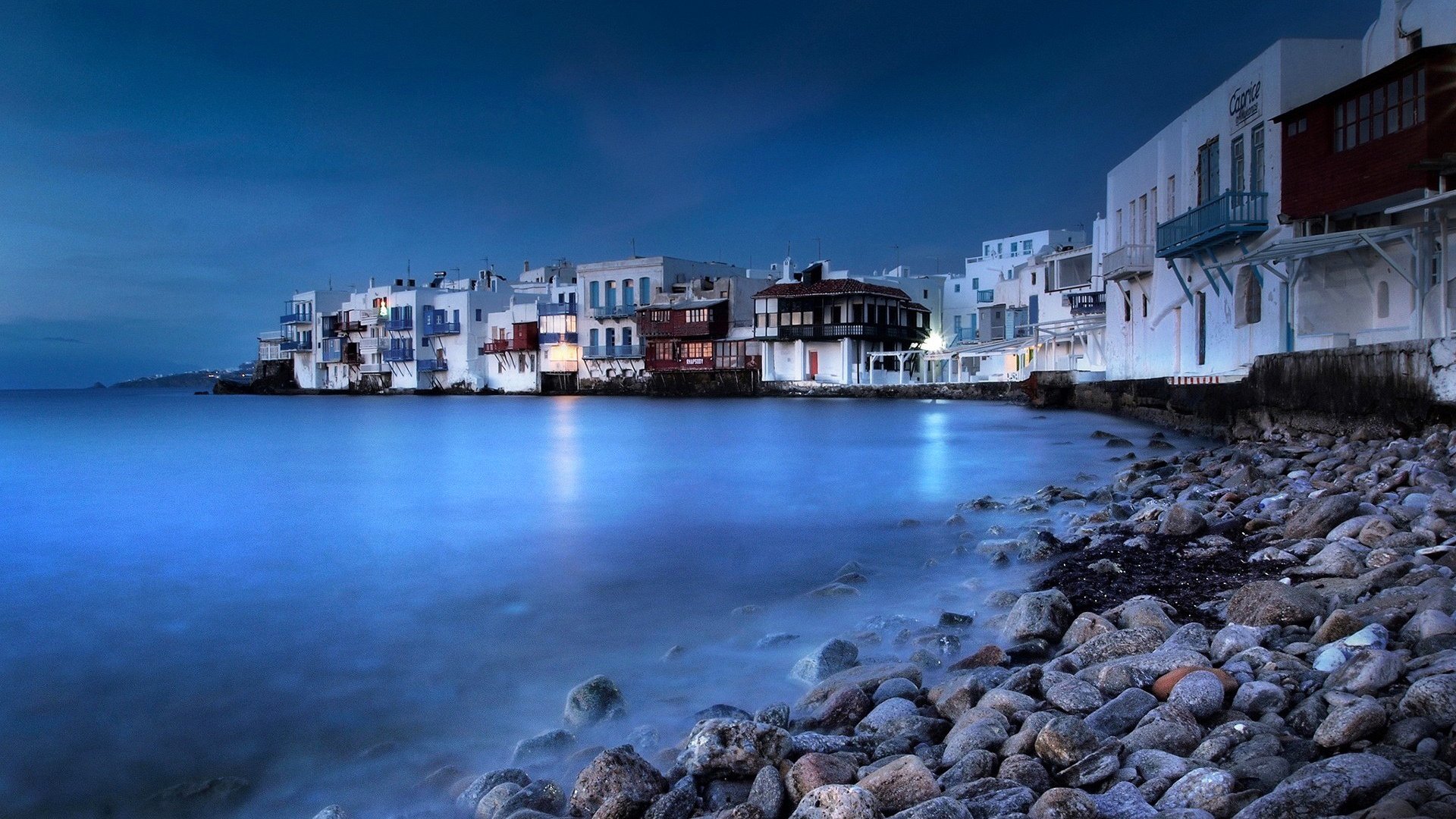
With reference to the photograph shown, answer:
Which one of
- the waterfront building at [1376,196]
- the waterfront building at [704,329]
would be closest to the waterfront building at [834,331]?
the waterfront building at [704,329]

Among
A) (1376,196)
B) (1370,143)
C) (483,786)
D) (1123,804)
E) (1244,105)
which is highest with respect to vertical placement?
(1244,105)

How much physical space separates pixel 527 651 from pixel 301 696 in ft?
4.55

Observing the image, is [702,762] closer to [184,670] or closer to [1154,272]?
[184,670]

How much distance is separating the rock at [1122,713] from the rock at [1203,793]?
603 mm

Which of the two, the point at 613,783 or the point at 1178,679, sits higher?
the point at 1178,679

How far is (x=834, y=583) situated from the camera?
759 centimetres

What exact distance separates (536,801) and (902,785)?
147cm

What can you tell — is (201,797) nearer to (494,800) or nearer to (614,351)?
(494,800)

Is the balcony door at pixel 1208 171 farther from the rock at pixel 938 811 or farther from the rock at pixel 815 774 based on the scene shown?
the rock at pixel 938 811

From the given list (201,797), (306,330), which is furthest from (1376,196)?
(306,330)

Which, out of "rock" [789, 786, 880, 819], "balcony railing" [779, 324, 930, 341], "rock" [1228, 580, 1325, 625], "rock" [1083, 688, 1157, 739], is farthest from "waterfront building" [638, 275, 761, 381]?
"rock" [789, 786, 880, 819]

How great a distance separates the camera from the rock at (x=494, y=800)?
12.1ft

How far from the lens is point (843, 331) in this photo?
2189 inches

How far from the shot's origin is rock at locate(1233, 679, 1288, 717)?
3.38 meters
